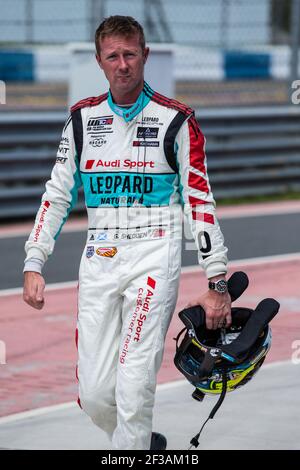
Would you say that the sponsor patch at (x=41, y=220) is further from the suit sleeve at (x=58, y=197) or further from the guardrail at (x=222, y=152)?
the guardrail at (x=222, y=152)

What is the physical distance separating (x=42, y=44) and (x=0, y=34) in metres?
0.59

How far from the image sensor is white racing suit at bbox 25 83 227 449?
5.01 meters

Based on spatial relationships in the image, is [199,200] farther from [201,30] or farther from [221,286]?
[201,30]

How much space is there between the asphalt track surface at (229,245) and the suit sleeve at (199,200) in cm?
568

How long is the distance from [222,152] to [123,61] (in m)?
10.6

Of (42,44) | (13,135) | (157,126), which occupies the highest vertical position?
(157,126)

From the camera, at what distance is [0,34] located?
14.2m

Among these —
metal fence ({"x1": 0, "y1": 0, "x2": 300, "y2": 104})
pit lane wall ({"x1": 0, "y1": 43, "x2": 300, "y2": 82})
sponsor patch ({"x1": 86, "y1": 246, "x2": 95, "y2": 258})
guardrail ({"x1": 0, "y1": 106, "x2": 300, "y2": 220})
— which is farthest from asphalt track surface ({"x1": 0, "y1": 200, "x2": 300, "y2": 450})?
pit lane wall ({"x1": 0, "y1": 43, "x2": 300, "y2": 82})

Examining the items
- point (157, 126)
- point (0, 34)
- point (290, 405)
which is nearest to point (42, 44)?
point (0, 34)

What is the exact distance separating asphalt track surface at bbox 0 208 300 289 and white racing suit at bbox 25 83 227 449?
5.50 metres

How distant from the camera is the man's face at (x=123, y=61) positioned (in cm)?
500

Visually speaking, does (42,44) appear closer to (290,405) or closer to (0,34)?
(0,34)

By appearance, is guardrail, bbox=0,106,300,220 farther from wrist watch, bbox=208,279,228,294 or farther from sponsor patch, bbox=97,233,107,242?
wrist watch, bbox=208,279,228,294
